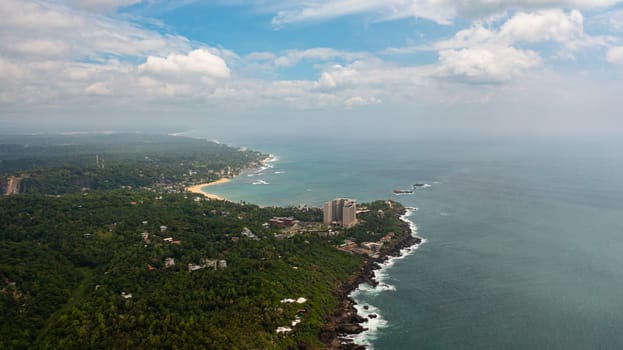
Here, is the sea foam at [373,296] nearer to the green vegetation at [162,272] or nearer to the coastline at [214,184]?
the green vegetation at [162,272]

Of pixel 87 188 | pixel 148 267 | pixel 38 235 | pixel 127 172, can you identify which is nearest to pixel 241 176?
pixel 127 172

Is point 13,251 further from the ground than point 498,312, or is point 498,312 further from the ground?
point 13,251

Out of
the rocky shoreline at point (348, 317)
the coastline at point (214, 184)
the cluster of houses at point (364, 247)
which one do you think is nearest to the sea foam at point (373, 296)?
the rocky shoreline at point (348, 317)

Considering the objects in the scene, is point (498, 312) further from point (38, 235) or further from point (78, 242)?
point (38, 235)

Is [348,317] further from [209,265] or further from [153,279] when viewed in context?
[153,279]

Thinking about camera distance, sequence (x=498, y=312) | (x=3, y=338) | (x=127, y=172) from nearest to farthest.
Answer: (x=3, y=338) → (x=498, y=312) → (x=127, y=172)

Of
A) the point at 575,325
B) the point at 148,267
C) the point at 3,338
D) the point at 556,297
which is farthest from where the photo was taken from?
the point at 148,267
